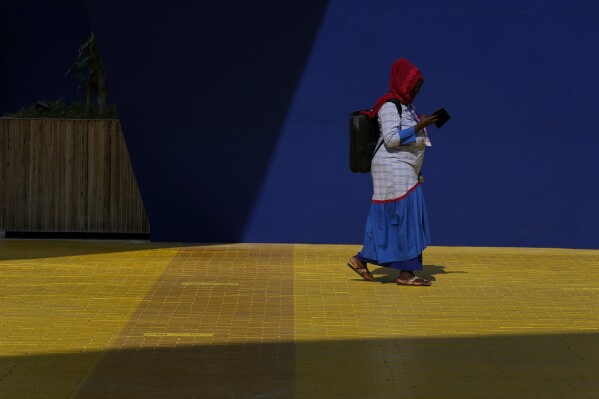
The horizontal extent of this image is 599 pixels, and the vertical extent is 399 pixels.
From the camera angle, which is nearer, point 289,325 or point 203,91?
point 289,325

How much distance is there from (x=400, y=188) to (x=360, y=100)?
8.78 feet

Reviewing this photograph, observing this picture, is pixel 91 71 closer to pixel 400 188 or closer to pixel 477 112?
pixel 477 112

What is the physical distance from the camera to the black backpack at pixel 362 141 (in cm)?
1102

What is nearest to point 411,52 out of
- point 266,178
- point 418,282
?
point 266,178

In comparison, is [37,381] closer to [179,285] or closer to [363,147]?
[179,285]

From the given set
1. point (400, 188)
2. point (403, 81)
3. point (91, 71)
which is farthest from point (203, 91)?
point (400, 188)

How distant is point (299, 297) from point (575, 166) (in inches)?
169

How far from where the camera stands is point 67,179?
14.3 meters

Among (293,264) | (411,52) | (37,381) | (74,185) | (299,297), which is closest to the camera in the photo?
(37,381)

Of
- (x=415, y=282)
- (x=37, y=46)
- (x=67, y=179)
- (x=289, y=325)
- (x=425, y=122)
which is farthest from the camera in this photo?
(x=37, y=46)

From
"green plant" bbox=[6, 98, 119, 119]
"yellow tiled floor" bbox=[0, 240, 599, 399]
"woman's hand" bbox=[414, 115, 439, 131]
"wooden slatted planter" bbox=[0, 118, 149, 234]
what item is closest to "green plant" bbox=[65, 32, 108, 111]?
"green plant" bbox=[6, 98, 119, 119]

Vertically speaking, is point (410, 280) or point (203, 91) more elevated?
point (203, 91)

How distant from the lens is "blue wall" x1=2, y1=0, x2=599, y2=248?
1335 cm

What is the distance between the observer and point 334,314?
9.45m
